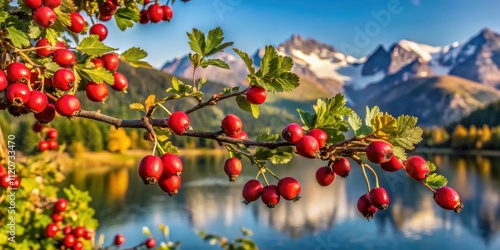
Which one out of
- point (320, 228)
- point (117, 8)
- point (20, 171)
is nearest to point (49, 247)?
point (20, 171)

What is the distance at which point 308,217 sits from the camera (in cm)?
7156

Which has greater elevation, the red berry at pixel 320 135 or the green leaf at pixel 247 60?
the green leaf at pixel 247 60

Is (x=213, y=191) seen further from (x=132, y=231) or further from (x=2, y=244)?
(x=2, y=244)

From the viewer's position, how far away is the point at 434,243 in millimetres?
50250

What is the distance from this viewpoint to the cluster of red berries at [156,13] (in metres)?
4.15

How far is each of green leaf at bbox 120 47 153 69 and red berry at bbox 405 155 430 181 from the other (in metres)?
1.82

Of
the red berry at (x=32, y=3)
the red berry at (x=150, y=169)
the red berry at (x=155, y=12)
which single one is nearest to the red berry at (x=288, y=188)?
the red berry at (x=150, y=169)

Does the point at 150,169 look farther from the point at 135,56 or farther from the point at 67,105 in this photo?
the point at 135,56

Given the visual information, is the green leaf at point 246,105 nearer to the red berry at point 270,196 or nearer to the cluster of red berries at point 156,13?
the red berry at point 270,196

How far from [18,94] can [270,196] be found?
146 cm

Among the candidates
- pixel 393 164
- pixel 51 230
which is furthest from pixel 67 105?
pixel 51 230

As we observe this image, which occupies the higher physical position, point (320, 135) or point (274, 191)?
point (320, 135)

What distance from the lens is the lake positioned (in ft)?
167

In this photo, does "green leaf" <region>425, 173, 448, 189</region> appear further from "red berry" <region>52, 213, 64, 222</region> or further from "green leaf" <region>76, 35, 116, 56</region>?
"red berry" <region>52, 213, 64, 222</region>
